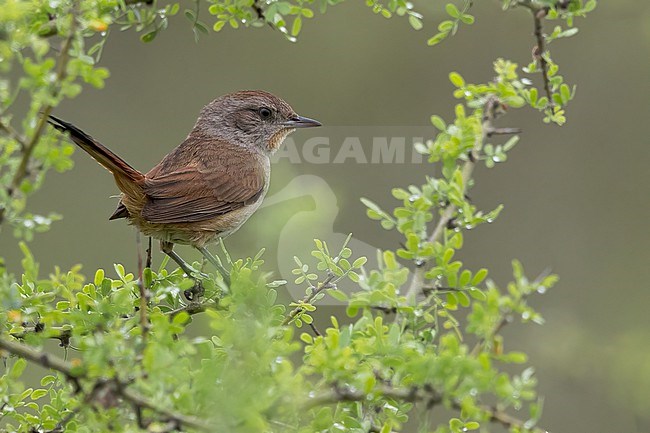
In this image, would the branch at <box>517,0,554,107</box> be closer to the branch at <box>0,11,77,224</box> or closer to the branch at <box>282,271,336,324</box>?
the branch at <box>282,271,336,324</box>

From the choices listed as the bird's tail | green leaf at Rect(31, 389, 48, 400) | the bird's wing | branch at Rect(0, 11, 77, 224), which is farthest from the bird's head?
branch at Rect(0, 11, 77, 224)

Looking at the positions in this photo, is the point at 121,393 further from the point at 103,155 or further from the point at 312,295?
the point at 103,155

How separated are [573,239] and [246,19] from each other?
198 inches

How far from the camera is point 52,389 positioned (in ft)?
9.50

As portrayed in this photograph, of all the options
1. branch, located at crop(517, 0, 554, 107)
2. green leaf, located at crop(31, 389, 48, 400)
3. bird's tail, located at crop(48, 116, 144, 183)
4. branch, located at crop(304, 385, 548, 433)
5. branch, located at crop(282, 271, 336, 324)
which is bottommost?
green leaf, located at crop(31, 389, 48, 400)

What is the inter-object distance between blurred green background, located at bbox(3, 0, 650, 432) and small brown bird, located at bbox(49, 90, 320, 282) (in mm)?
1065

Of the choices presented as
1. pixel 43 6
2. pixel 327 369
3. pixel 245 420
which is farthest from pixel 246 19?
pixel 245 420

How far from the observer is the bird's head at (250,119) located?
231 inches

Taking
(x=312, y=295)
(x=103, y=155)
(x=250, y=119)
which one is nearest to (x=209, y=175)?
(x=250, y=119)

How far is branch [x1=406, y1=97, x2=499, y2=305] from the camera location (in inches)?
99.7

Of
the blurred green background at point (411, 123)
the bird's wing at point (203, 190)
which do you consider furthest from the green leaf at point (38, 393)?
the blurred green background at point (411, 123)

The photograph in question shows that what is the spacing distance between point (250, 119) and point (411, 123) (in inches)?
100

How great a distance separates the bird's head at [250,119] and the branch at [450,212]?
2.97 metres

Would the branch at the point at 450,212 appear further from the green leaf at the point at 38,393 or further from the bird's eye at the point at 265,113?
the bird's eye at the point at 265,113
